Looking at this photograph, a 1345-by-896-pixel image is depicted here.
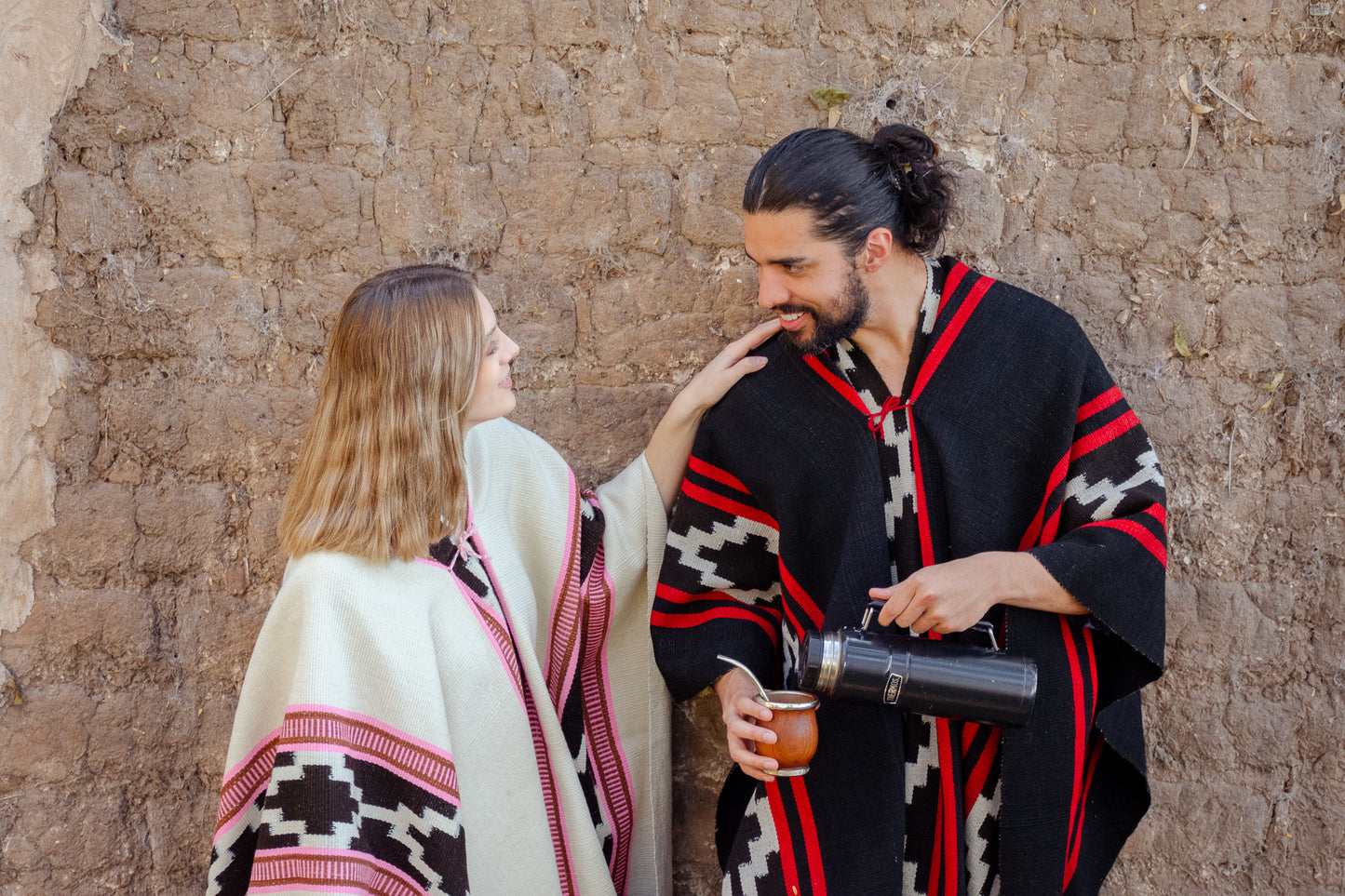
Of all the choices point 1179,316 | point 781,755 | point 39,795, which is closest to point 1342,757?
point 1179,316

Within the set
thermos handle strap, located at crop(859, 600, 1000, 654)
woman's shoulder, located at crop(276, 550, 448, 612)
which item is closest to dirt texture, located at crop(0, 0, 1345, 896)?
woman's shoulder, located at crop(276, 550, 448, 612)

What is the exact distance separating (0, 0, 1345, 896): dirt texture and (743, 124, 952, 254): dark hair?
32cm

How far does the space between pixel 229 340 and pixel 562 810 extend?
1.43 meters

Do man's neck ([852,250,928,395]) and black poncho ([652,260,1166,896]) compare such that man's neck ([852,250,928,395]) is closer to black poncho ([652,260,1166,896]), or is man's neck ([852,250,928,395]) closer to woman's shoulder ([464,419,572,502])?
black poncho ([652,260,1166,896])

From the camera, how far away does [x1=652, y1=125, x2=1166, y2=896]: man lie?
1.97 metres

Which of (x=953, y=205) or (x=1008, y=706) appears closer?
(x=1008, y=706)

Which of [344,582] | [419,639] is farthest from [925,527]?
[344,582]

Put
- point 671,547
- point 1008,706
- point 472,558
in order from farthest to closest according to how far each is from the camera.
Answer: point 671,547, point 472,558, point 1008,706

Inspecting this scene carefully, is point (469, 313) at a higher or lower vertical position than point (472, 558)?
higher

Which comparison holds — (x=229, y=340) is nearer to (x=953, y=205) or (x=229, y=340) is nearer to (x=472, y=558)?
(x=472, y=558)

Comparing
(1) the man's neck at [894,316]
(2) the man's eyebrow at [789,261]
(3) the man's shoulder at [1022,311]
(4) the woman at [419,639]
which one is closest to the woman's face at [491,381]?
(4) the woman at [419,639]

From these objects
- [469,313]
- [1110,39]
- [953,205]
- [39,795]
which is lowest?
[39,795]

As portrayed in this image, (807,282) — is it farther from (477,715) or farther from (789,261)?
(477,715)

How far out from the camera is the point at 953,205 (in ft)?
8.11
